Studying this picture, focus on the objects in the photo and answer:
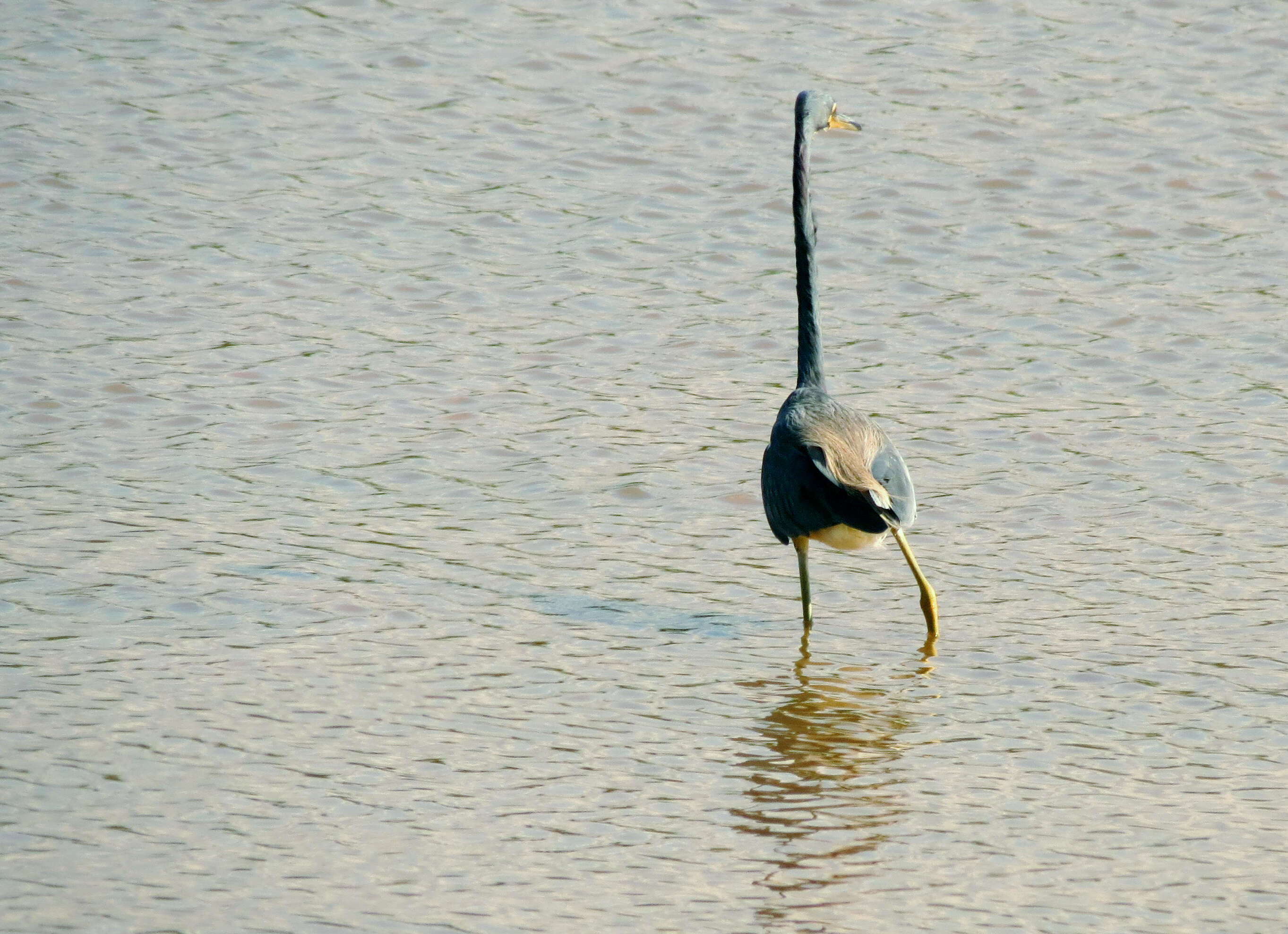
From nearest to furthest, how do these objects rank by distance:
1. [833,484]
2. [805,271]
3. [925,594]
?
[833,484], [925,594], [805,271]

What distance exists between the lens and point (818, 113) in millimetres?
8883

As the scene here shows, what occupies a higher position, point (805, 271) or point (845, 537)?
point (805, 271)

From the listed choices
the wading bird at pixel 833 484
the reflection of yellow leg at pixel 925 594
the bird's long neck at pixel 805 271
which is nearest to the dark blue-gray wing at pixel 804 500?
the wading bird at pixel 833 484

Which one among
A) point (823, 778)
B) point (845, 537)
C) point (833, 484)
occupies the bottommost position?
point (823, 778)

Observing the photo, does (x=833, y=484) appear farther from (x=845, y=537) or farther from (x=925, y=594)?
(x=925, y=594)

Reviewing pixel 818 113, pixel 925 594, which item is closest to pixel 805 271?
pixel 818 113

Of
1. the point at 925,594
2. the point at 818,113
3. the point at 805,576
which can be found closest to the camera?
the point at 925,594

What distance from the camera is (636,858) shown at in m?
5.63

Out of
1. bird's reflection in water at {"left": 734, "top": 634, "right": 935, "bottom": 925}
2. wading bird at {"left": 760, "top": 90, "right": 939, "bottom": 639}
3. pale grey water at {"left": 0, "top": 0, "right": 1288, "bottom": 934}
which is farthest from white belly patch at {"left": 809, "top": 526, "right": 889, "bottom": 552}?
bird's reflection in water at {"left": 734, "top": 634, "right": 935, "bottom": 925}

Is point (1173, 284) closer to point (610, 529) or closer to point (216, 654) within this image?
point (610, 529)

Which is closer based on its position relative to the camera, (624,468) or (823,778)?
(823,778)

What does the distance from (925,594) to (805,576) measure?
523 mm

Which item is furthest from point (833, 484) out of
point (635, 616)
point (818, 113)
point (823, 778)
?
point (818, 113)

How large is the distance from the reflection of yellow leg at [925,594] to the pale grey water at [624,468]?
3.6 inches
